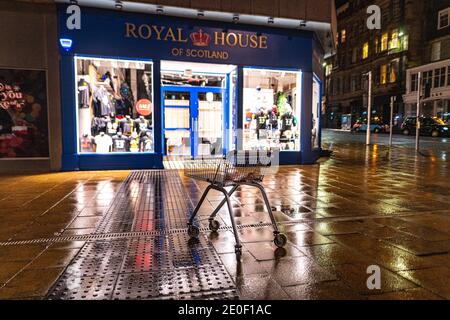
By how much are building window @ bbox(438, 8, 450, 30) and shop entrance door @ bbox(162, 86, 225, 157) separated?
1441 inches

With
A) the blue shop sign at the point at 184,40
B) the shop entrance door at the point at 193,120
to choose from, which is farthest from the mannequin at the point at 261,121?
the blue shop sign at the point at 184,40

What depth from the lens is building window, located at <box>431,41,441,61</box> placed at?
40047 mm

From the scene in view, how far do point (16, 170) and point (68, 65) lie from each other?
3.13 metres

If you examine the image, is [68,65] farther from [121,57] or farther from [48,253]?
[48,253]

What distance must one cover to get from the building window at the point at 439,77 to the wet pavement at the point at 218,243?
35834mm

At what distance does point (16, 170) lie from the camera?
33.1 feet

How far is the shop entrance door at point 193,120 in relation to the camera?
43.1 ft

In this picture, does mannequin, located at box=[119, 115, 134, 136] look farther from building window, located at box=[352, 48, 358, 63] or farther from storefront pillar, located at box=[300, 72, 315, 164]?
building window, located at box=[352, 48, 358, 63]

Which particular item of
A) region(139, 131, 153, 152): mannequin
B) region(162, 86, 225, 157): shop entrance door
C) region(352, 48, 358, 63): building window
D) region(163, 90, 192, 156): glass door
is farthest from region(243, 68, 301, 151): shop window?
region(352, 48, 358, 63): building window

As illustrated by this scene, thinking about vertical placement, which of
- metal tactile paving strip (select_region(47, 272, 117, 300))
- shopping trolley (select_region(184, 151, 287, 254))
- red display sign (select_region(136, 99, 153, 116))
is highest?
red display sign (select_region(136, 99, 153, 116))

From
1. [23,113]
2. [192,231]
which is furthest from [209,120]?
[192,231]

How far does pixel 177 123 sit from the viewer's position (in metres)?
13.3

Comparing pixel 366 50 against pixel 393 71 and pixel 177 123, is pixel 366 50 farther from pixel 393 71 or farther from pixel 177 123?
pixel 177 123

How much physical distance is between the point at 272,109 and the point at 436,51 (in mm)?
36245
